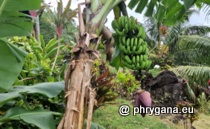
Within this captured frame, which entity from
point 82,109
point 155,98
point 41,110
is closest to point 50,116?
point 41,110

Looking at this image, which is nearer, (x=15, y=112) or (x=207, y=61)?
(x=15, y=112)

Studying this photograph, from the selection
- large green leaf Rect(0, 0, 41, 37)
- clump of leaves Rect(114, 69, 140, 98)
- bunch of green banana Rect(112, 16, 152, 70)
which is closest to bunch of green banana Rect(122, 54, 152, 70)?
bunch of green banana Rect(112, 16, 152, 70)

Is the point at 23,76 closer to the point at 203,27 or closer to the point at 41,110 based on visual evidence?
the point at 41,110

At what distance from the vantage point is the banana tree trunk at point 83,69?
28.2 inches

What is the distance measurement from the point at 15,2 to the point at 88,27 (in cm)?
25

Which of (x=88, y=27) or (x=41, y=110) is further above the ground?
(x=88, y=27)

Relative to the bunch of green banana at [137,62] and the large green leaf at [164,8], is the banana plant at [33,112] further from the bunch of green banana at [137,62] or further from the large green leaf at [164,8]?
the large green leaf at [164,8]

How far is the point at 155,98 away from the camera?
3479mm

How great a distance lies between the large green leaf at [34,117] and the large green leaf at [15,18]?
261 mm

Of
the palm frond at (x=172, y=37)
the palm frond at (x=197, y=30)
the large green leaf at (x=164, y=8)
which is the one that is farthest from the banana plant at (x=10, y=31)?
the palm frond at (x=172, y=37)

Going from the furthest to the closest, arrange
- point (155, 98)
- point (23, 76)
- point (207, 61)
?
point (207, 61)
point (155, 98)
point (23, 76)

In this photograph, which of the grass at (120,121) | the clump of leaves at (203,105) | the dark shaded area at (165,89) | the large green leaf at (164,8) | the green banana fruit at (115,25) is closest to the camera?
the green banana fruit at (115,25)

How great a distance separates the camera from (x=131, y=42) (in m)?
1.01

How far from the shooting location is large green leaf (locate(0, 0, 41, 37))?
2.93ft
